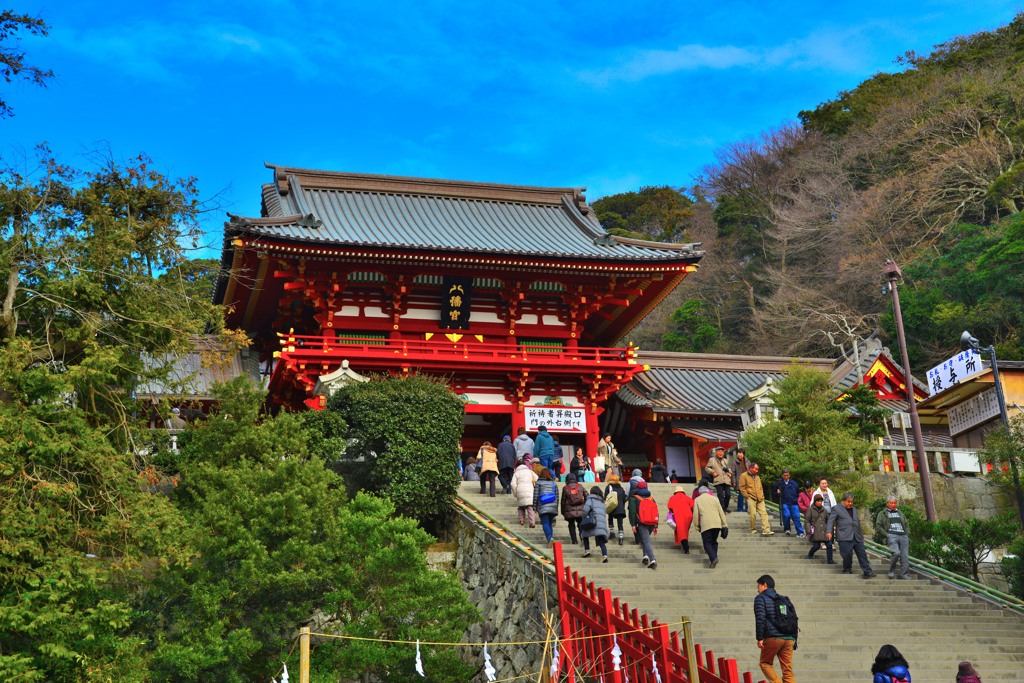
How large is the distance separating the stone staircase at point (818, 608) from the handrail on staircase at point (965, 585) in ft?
0.44

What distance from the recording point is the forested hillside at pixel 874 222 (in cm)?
3778

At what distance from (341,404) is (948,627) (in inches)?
446

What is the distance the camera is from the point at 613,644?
12172 millimetres

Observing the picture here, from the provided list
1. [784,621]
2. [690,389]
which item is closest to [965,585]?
[784,621]

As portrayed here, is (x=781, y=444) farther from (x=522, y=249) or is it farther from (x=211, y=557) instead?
(x=211, y=557)

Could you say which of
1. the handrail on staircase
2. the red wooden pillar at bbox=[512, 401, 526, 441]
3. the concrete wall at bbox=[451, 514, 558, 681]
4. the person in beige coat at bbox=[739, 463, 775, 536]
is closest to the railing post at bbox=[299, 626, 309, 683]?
the concrete wall at bbox=[451, 514, 558, 681]

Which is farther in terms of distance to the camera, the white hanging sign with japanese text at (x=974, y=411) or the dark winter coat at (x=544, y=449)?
the white hanging sign with japanese text at (x=974, y=411)

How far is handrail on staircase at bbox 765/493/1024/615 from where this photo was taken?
15320 mm

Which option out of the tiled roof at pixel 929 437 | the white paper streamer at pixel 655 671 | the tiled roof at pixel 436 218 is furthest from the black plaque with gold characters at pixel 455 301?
the white paper streamer at pixel 655 671

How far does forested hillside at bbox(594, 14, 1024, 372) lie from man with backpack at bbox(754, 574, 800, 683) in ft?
83.8

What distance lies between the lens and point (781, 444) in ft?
71.8

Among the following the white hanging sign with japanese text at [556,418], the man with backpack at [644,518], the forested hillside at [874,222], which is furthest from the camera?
the forested hillside at [874,222]

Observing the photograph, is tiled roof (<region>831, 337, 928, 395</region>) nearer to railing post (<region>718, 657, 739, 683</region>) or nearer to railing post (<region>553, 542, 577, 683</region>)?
railing post (<region>553, 542, 577, 683</region>)

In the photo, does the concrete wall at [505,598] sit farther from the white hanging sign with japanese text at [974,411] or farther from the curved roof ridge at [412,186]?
the curved roof ridge at [412,186]
